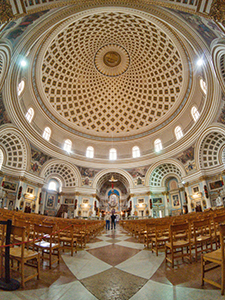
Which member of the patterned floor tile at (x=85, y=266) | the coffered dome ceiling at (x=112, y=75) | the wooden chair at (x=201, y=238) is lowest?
the patterned floor tile at (x=85, y=266)

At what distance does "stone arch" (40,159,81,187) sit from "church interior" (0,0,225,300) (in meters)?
0.24

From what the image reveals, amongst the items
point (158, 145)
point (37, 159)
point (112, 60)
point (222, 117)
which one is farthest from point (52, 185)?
point (222, 117)

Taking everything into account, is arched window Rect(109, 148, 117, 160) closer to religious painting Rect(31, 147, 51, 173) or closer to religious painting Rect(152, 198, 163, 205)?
religious painting Rect(152, 198, 163, 205)

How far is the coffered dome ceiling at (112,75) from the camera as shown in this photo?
23.9 meters

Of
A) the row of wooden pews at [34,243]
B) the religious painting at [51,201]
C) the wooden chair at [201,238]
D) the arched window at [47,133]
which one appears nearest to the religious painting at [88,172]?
the religious painting at [51,201]

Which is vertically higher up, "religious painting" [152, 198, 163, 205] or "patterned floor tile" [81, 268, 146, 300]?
"religious painting" [152, 198, 163, 205]

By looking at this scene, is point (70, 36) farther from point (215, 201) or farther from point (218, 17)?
point (215, 201)

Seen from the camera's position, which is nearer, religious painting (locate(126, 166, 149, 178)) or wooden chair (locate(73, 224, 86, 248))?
wooden chair (locate(73, 224, 86, 248))

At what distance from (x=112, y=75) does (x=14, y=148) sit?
22968 millimetres

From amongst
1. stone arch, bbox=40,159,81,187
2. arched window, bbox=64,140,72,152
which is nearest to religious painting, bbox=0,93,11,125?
stone arch, bbox=40,159,81,187

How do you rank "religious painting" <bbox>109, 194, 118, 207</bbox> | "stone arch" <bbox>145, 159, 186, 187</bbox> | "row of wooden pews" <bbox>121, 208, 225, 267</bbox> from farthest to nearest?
"religious painting" <bbox>109, 194, 118, 207</bbox>, "stone arch" <bbox>145, 159, 186, 187</bbox>, "row of wooden pews" <bbox>121, 208, 225, 267</bbox>

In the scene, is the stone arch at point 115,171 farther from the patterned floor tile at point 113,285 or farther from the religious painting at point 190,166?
the patterned floor tile at point 113,285

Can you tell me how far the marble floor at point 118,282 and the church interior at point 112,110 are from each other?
6.35m

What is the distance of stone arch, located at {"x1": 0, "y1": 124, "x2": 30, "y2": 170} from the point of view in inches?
784
